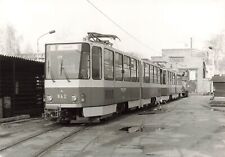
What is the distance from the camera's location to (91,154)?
32.9 feet

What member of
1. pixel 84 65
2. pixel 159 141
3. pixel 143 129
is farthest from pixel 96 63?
pixel 159 141

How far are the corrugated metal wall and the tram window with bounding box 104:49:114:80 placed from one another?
4.42 metres

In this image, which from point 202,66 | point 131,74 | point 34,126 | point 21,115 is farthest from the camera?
point 202,66

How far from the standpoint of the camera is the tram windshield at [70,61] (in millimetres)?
15875

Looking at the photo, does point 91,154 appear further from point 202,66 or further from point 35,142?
point 202,66

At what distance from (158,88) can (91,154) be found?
20702mm

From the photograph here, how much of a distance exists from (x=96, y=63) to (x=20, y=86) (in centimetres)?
603

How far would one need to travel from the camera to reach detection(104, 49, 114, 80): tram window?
17.0 meters

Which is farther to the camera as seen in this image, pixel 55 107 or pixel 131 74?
pixel 131 74

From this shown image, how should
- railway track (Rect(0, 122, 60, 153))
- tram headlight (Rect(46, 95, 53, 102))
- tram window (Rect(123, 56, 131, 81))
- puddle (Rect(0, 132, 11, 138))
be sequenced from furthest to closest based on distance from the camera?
1. tram window (Rect(123, 56, 131, 81))
2. tram headlight (Rect(46, 95, 53, 102))
3. puddle (Rect(0, 132, 11, 138))
4. railway track (Rect(0, 122, 60, 153))

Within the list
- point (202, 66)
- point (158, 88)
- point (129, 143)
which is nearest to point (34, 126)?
point (129, 143)

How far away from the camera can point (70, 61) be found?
16.0 m

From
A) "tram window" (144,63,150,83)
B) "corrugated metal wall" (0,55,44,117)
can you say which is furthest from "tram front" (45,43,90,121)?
"tram window" (144,63,150,83)

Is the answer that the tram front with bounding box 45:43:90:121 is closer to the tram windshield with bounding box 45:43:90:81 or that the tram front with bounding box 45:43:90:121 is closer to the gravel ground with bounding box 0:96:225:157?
the tram windshield with bounding box 45:43:90:81
